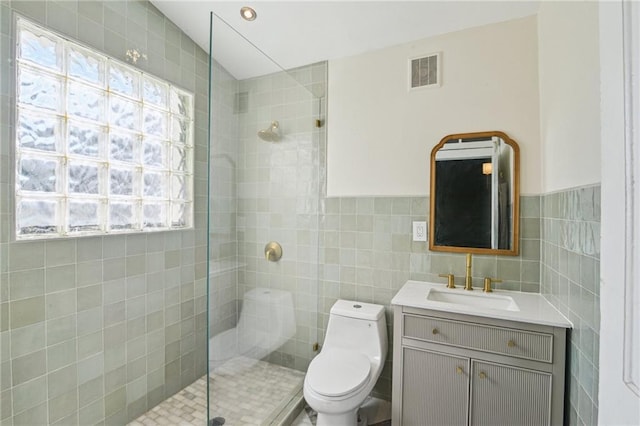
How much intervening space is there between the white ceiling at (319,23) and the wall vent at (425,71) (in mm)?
152

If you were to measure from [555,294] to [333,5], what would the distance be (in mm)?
2042

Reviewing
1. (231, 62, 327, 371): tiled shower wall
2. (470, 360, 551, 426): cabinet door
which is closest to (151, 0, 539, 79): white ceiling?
(231, 62, 327, 371): tiled shower wall

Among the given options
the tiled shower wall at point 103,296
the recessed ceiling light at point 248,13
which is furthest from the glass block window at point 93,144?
the recessed ceiling light at point 248,13

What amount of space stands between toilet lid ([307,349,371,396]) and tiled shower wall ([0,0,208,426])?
46.8 inches

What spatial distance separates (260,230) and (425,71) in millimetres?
1511

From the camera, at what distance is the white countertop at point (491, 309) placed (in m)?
1.35

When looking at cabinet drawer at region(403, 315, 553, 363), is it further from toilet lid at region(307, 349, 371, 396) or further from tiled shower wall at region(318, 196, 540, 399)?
tiled shower wall at region(318, 196, 540, 399)

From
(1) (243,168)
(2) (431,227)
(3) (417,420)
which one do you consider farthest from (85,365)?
(2) (431,227)

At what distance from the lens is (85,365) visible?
174 cm

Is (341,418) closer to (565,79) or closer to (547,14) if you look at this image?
(565,79)

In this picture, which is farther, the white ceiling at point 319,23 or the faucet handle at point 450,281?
the faucet handle at point 450,281

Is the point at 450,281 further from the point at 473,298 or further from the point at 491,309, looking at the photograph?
the point at 491,309

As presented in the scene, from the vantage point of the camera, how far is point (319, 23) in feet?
6.44

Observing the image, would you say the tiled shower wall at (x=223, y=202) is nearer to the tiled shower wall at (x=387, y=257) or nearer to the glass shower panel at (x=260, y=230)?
the glass shower panel at (x=260, y=230)
